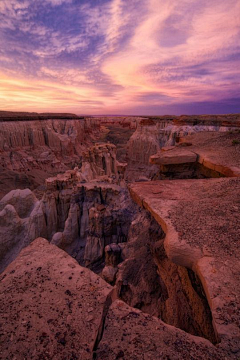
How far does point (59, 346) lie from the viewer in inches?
61.5

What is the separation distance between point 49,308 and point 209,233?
187 cm

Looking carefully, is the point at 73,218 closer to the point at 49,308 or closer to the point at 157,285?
the point at 157,285

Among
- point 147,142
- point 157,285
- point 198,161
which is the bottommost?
point 157,285

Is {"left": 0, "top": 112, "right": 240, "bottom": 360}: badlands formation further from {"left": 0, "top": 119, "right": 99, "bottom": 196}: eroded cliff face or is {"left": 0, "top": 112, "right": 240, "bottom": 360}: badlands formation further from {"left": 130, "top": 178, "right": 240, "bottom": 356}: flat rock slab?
{"left": 0, "top": 119, "right": 99, "bottom": 196}: eroded cliff face

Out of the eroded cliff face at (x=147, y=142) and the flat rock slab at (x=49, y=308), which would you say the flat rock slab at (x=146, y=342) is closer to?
the flat rock slab at (x=49, y=308)

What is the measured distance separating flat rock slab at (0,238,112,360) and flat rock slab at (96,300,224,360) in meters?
0.13

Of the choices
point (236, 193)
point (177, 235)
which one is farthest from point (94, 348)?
point (236, 193)

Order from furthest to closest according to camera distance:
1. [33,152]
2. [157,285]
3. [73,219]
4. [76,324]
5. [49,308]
Answer: [33,152] → [73,219] → [157,285] → [49,308] → [76,324]

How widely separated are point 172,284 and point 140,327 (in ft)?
6.69

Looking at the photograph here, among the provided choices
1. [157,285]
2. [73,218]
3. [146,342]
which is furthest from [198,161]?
[73,218]

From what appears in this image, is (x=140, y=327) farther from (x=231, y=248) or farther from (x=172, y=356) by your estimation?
(x=231, y=248)

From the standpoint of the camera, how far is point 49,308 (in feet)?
6.14

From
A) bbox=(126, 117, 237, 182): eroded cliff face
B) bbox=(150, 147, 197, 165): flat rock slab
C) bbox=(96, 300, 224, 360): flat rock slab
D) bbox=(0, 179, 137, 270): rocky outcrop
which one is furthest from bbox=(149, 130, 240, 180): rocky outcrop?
bbox=(126, 117, 237, 182): eroded cliff face

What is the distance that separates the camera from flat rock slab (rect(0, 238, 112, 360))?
5.09ft
